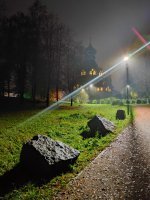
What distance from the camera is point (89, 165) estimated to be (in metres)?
9.61

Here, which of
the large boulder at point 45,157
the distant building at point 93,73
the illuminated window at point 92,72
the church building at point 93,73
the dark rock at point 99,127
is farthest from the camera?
the illuminated window at point 92,72

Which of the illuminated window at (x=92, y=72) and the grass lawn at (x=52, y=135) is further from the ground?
the illuminated window at (x=92, y=72)

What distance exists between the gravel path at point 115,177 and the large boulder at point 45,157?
793 millimetres

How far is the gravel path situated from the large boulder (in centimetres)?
79

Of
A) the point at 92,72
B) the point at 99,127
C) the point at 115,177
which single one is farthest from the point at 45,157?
the point at 92,72

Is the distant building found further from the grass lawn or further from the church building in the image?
the grass lawn

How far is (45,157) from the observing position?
27.8 ft

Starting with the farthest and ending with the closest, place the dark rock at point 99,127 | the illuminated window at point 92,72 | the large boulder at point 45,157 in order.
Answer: the illuminated window at point 92,72
the dark rock at point 99,127
the large boulder at point 45,157

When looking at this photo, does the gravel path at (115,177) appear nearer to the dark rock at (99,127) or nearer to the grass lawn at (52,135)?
the grass lawn at (52,135)

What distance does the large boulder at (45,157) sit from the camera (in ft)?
27.8

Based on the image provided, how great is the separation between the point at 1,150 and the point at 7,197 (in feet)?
12.4

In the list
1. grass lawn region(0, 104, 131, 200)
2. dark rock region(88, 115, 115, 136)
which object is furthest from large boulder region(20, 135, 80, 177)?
dark rock region(88, 115, 115, 136)

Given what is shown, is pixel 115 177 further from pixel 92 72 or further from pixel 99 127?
pixel 92 72

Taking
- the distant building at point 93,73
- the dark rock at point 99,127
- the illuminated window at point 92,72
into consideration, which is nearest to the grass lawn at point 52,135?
the dark rock at point 99,127
